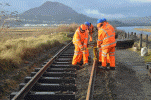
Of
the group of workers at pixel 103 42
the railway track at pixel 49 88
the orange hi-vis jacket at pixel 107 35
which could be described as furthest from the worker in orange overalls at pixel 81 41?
the railway track at pixel 49 88

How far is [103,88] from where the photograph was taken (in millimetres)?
4777

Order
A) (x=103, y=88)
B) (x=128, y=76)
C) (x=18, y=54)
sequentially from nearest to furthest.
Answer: (x=103, y=88) → (x=128, y=76) → (x=18, y=54)

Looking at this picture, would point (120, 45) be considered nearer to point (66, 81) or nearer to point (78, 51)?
point (78, 51)

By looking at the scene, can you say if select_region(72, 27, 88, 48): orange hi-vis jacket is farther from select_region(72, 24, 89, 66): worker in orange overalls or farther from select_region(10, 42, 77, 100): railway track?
select_region(10, 42, 77, 100): railway track

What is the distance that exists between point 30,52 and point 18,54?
1.29 metres

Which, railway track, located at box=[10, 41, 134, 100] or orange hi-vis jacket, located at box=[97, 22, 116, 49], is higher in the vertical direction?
orange hi-vis jacket, located at box=[97, 22, 116, 49]

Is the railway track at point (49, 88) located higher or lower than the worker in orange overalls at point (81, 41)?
lower

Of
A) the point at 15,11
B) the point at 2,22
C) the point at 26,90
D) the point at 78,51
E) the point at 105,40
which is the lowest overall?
the point at 26,90

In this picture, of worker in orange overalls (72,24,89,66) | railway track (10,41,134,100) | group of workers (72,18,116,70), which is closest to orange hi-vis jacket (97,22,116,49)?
group of workers (72,18,116,70)

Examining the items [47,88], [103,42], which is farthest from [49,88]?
[103,42]

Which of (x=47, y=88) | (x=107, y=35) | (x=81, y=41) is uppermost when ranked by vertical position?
(x=107, y=35)

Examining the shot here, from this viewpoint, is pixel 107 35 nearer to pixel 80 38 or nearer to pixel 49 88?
pixel 80 38

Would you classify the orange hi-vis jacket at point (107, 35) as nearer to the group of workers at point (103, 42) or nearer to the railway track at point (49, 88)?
the group of workers at point (103, 42)

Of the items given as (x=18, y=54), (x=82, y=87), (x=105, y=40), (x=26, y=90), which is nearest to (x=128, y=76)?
(x=105, y=40)
